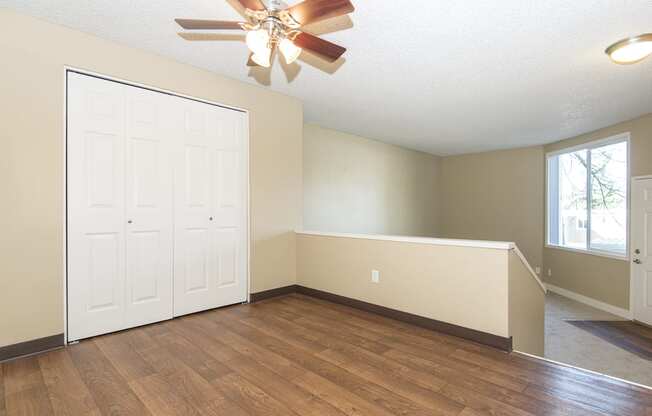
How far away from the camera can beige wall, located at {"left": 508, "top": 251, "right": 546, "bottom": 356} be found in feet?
8.65

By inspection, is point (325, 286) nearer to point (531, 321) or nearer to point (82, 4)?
point (531, 321)

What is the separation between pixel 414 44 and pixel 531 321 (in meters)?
2.86

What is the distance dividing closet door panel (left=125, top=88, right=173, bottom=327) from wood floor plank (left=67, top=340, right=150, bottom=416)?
47cm

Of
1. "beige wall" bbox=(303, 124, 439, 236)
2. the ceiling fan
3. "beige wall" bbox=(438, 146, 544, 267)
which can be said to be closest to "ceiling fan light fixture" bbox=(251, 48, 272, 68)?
the ceiling fan

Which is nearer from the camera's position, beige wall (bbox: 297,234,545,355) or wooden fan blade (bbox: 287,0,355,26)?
wooden fan blade (bbox: 287,0,355,26)

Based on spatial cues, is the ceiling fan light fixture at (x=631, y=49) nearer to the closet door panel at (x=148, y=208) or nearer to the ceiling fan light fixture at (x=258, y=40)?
the ceiling fan light fixture at (x=258, y=40)

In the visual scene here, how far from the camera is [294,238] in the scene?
423cm

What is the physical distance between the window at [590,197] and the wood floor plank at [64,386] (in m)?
6.60

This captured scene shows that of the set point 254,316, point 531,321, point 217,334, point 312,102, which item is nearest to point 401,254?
point 531,321

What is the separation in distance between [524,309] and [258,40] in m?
3.14

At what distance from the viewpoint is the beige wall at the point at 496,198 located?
21.9ft

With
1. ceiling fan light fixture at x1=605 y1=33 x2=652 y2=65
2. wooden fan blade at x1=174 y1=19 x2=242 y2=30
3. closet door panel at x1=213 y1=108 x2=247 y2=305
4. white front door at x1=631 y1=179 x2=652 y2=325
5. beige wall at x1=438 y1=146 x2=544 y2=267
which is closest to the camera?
wooden fan blade at x1=174 y1=19 x2=242 y2=30

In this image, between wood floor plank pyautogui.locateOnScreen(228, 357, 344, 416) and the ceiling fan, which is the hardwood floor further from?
the ceiling fan

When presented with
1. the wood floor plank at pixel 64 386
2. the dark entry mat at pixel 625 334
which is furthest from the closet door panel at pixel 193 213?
the dark entry mat at pixel 625 334
